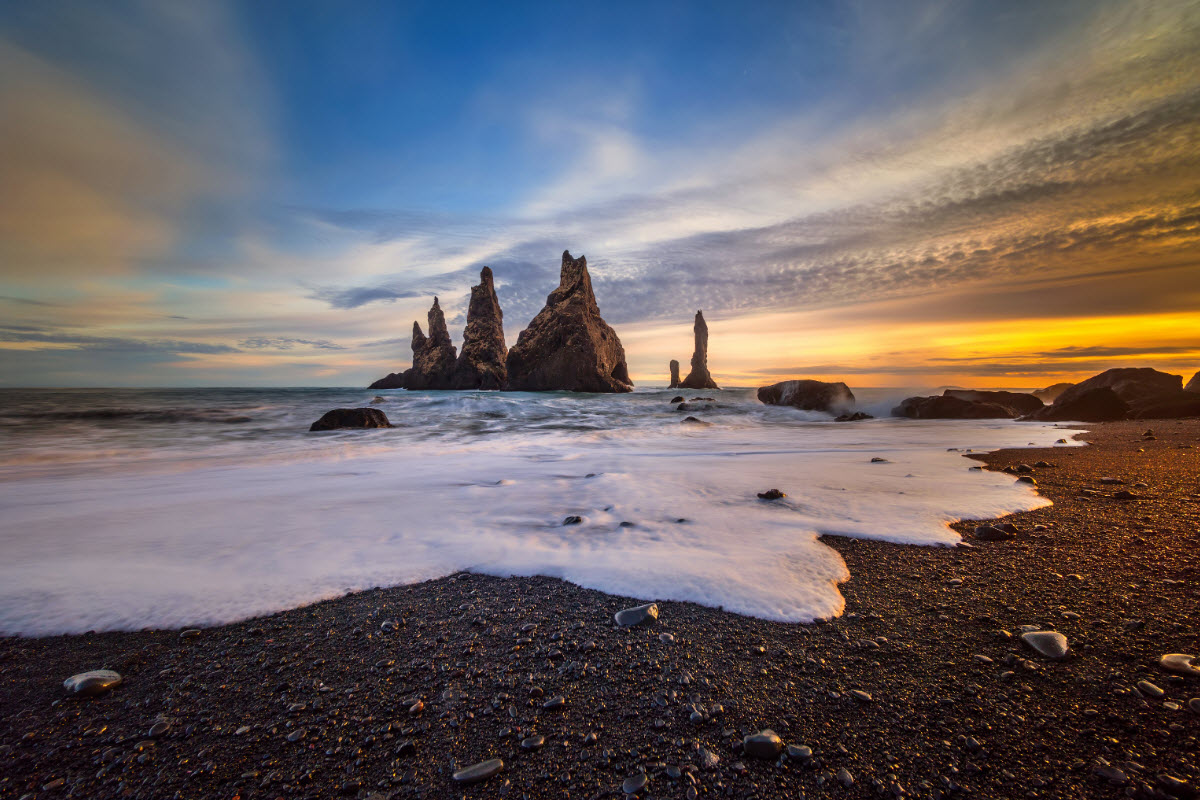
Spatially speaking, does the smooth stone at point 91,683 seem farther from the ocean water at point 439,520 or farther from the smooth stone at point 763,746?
the smooth stone at point 763,746

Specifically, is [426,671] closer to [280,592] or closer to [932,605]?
[280,592]

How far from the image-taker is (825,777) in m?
1.40

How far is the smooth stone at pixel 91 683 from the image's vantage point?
189cm

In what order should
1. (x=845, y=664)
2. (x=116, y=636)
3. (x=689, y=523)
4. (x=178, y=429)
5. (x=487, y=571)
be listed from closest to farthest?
(x=845, y=664) → (x=116, y=636) → (x=487, y=571) → (x=689, y=523) → (x=178, y=429)

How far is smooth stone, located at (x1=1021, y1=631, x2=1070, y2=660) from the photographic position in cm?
193

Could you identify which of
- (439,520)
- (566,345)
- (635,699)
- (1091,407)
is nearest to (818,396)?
(1091,407)

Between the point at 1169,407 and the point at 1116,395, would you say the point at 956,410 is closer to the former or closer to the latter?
the point at 1116,395

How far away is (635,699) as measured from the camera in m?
1.79

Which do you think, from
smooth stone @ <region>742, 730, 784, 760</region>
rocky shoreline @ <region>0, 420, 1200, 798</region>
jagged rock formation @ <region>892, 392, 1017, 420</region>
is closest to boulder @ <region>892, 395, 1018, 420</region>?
jagged rock formation @ <region>892, 392, 1017, 420</region>

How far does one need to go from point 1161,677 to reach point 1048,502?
3.58 m

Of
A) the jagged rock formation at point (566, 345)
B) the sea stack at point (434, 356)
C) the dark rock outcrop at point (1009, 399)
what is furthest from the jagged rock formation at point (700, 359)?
the dark rock outcrop at point (1009, 399)

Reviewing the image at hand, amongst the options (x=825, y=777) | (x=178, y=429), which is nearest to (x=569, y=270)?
(x=178, y=429)

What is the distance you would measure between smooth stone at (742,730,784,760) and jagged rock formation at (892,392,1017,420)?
20.0 metres

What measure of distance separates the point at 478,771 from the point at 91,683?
1.90 m
